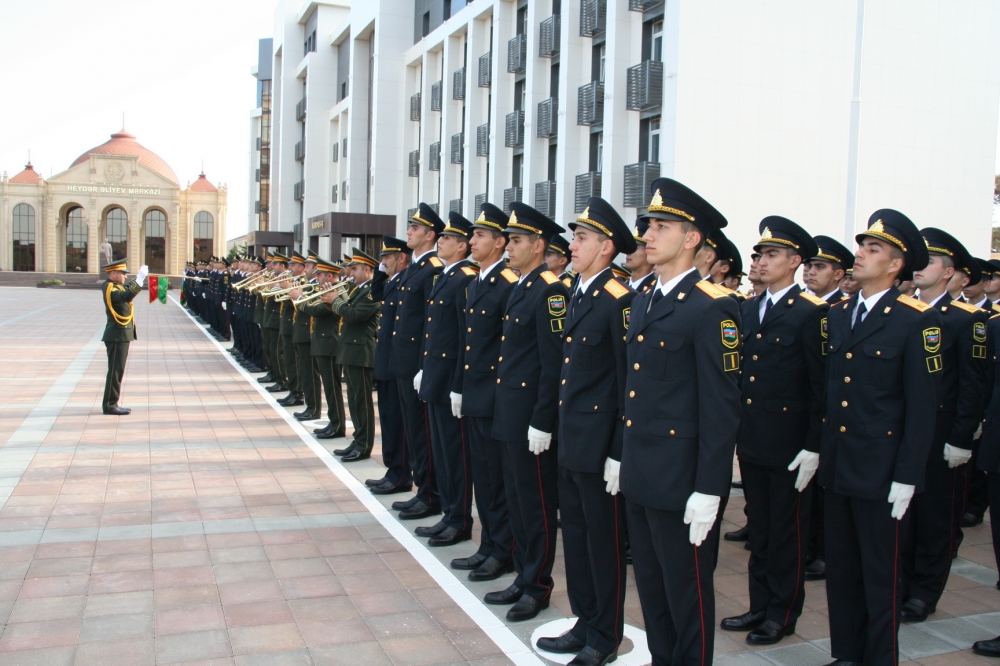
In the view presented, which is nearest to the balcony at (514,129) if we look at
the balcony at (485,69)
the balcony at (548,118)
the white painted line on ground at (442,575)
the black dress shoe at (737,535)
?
the balcony at (548,118)

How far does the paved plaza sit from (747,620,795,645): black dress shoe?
0.20 feet

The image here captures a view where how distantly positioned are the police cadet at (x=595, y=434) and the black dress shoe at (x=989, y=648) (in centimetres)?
183

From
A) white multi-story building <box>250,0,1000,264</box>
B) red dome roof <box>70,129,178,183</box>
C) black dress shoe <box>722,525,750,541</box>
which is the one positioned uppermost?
red dome roof <box>70,129,178,183</box>

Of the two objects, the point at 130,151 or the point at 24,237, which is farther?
the point at 130,151

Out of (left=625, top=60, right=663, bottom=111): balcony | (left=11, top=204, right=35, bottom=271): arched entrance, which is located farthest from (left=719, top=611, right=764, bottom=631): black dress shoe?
(left=11, top=204, right=35, bottom=271): arched entrance

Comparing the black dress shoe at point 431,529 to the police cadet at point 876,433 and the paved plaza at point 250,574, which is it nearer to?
the paved plaza at point 250,574

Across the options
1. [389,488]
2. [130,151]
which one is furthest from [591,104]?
[130,151]

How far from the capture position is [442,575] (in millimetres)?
5289

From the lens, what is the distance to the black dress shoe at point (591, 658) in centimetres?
400

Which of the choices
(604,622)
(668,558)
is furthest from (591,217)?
(604,622)

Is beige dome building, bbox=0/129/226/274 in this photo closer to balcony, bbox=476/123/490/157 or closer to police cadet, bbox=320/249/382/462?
balcony, bbox=476/123/490/157

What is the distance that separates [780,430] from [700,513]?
1375 mm

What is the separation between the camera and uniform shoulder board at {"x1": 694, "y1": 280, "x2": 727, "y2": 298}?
3.41m

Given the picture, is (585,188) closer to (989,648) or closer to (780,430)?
(780,430)
